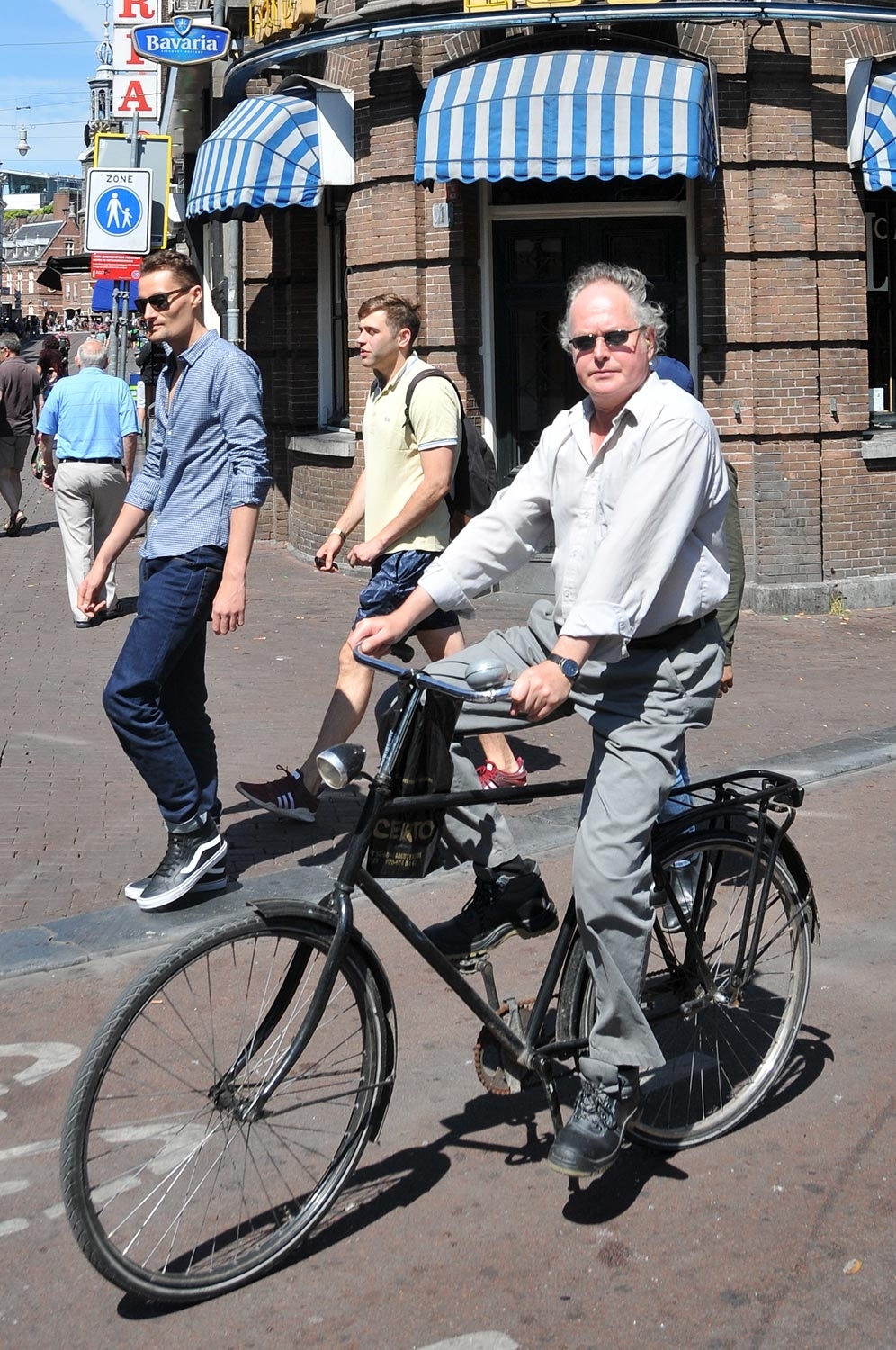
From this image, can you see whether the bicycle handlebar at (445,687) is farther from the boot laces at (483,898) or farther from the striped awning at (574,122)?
the striped awning at (574,122)

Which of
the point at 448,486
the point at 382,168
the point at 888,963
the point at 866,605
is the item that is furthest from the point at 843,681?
the point at 382,168

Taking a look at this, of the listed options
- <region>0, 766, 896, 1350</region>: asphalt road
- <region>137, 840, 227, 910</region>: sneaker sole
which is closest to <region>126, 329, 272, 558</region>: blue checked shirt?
<region>137, 840, 227, 910</region>: sneaker sole

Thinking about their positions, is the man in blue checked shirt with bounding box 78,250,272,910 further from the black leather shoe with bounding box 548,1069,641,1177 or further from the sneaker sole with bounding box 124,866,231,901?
the black leather shoe with bounding box 548,1069,641,1177

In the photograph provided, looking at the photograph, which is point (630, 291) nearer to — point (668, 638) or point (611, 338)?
point (611, 338)

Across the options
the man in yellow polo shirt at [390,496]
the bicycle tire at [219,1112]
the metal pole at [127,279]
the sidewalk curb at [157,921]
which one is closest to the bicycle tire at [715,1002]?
the bicycle tire at [219,1112]

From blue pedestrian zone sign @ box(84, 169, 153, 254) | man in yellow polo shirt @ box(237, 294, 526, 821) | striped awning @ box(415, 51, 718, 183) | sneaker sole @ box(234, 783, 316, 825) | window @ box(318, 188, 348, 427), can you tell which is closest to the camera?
man in yellow polo shirt @ box(237, 294, 526, 821)

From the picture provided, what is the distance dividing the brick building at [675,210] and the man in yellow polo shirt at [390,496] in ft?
18.9

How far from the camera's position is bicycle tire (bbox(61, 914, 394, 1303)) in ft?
9.91

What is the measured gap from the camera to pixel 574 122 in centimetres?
1151

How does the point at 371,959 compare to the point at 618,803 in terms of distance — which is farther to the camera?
the point at 618,803

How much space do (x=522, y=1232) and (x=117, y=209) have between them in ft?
44.1

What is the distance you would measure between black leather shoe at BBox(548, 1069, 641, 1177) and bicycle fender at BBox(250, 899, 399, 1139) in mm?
367

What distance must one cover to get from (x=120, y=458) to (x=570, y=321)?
894cm

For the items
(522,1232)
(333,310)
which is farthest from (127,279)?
(522,1232)
